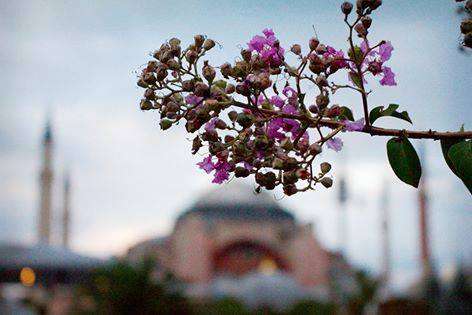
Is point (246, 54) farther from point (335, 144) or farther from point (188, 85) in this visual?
point (335, 144)

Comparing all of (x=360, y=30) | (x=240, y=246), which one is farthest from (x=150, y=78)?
(x=240, y=246)

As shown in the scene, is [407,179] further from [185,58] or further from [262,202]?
[262,202]

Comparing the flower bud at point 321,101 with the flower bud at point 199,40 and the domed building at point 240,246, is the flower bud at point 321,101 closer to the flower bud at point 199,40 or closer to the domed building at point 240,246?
the flower bud at point 199,40

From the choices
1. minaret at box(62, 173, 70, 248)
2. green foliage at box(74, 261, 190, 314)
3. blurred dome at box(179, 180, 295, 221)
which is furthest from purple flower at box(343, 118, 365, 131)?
minaret at box(62, 173, 70, 248)

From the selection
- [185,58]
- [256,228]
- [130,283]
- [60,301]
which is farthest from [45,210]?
[185,58]

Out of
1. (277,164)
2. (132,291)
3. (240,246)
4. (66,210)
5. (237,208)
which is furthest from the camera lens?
(66,210)

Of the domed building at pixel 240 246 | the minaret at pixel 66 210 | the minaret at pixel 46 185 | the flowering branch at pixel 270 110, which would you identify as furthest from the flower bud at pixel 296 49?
the minaret at pixel 66 210
